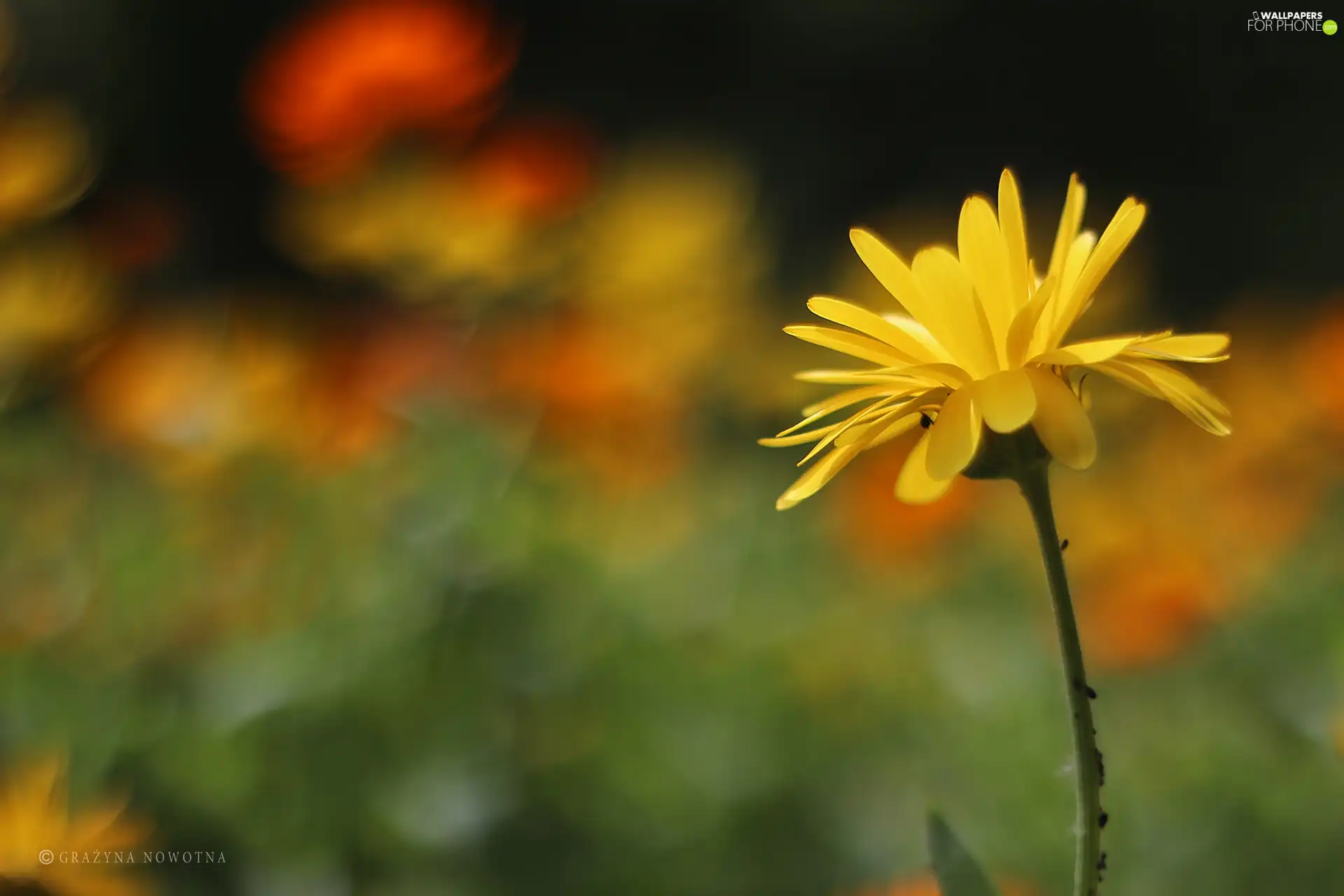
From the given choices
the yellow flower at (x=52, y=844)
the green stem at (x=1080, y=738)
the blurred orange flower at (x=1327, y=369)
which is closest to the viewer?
the green stem at (x=1080, y=738)

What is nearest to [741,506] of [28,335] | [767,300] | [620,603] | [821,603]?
[821,603]

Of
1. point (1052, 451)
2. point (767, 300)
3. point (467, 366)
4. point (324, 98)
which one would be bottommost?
point (767, 300)

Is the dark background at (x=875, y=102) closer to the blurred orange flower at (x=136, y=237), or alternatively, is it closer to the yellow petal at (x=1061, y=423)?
the blurred orange flower at (x=136, y=237)

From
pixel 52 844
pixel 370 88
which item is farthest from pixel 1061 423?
pixel 370 88

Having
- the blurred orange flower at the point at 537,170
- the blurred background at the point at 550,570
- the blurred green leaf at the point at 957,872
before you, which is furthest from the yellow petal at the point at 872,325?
the blurred orange flower at the point at 537,170

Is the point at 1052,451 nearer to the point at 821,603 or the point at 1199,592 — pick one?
the point at 1199,592

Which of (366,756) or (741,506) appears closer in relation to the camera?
(366,756)
